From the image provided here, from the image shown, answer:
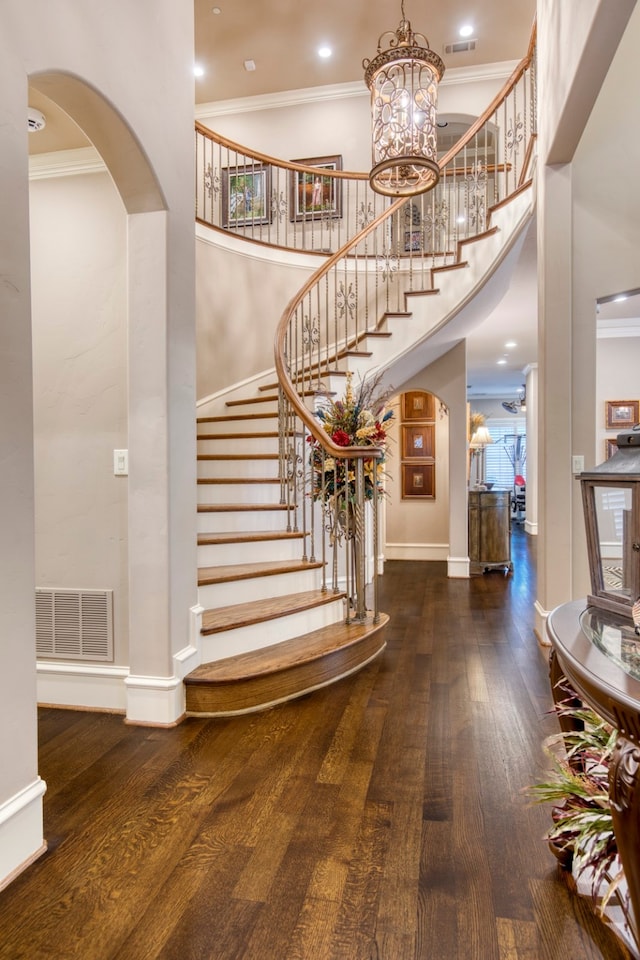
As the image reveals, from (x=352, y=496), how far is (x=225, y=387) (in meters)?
2.40

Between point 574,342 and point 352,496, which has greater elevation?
point 574,342

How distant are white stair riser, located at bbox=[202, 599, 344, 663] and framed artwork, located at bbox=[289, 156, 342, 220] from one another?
4.93 m

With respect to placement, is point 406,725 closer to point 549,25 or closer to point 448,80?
point 549,25

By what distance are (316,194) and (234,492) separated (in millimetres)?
4530

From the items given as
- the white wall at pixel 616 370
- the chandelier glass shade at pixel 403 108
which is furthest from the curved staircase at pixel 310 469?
the white wall at pixel 616 370

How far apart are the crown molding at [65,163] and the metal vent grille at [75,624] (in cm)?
204

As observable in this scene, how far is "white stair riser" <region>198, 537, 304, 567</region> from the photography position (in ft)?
11.3

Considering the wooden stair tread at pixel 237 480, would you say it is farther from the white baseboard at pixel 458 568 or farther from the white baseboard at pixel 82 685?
the white baseboard at pixel 458 568

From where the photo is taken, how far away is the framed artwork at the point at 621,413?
7.18 meters

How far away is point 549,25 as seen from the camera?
3.26 m

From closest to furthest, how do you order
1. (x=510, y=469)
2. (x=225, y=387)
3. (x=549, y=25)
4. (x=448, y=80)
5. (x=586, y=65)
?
(x=586, y=65) → (x=549, y=25) → (x=225, y=387) → (x=448, y=80) → (x=510, y=469)

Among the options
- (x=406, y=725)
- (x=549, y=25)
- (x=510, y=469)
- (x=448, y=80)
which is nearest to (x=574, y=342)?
(x=549, y=25)

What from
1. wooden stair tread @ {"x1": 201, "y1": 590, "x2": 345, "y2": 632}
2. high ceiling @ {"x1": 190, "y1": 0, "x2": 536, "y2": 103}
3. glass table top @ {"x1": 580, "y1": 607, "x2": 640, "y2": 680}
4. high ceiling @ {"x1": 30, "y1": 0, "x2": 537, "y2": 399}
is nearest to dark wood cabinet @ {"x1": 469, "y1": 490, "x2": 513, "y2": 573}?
high ceiling @ {"x1": 30, "y1": 0, "x2": 537, "y2": 399}

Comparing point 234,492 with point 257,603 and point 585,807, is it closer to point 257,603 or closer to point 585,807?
point 257,603
